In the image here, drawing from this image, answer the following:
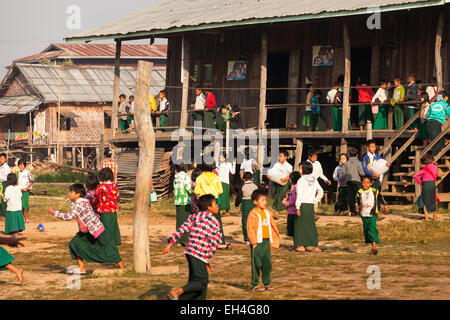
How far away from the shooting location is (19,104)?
159 ft

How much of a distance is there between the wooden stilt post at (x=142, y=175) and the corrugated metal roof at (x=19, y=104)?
122 ft

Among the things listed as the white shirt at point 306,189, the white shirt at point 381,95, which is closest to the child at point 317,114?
the white shirt at point 381,95

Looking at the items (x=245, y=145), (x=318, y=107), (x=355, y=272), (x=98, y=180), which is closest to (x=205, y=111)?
(x=245, y=145)

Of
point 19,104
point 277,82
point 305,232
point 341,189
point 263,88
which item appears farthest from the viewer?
point 19,104

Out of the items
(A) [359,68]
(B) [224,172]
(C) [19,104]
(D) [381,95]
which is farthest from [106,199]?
(C) [19,104]

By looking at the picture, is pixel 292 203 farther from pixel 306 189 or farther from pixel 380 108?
pixel 380 108

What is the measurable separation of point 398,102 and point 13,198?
9522 millimetres

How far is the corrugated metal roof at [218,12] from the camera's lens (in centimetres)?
1927

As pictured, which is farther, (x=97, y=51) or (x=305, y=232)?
(x=97, y=51)

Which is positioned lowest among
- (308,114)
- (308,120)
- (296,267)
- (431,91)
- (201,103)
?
(296,267)

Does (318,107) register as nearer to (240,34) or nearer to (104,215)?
(240,34)

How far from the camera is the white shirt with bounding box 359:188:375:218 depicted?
13.3 m

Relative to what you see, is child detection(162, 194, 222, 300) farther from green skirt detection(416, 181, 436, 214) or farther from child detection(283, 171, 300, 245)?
green skirt detection(416, 181, 436, 214)
